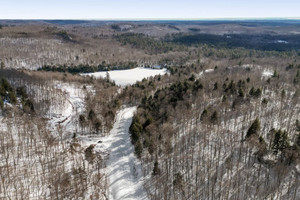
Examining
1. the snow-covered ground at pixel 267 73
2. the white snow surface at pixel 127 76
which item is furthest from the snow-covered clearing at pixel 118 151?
the snow-covered ground at pixel 267 73

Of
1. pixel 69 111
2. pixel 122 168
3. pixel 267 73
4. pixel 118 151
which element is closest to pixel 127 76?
pixel 69 111

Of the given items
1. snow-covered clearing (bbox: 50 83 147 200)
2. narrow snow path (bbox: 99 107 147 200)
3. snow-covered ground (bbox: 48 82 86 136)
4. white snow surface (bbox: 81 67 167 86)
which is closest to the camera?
narrow snow path (bbox: 99 107 147 200)

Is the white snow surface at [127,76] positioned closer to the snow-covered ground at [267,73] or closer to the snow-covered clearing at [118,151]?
the snow-covered clearing at [118,151]

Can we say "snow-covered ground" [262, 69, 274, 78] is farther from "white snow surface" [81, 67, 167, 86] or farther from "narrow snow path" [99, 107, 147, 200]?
"narrow snow path" [99, 107, 147, 200]

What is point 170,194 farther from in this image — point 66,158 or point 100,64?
point 100,64

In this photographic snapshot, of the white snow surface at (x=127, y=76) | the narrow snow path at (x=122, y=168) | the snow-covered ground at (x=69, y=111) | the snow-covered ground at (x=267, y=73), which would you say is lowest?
the narrow snow path at (x=122, y=168)

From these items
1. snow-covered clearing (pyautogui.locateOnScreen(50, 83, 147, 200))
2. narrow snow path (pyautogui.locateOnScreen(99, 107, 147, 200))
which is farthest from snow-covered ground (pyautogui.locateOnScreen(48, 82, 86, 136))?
narrow snow path (pyautogui.locateOnScreen(99, 107, 147, 200))

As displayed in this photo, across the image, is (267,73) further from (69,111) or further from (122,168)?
(122,168)

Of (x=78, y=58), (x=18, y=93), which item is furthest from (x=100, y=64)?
(x=18, y=93)

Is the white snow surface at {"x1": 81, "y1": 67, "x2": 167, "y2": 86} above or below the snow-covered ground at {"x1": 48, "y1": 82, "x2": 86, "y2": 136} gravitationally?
above
